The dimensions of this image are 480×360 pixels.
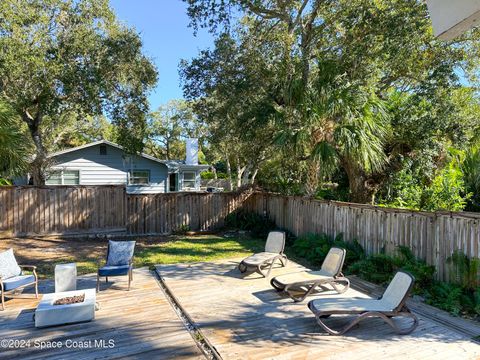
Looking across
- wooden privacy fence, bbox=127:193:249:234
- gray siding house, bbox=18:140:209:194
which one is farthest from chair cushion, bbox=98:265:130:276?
gray siding house, bbox=18:140:209:194

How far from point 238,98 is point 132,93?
5191mm

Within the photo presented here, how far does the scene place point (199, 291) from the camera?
6.76m

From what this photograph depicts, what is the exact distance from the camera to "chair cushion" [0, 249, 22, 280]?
6.40 m

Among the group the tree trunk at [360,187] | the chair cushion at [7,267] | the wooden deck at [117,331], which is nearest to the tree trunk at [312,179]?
the tree trunk at [360,187]

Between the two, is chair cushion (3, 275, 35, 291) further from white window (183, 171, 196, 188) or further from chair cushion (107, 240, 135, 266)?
white window (183, 171, 196, 188)

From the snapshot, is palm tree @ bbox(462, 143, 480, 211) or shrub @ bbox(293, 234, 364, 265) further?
palm tree @ bbox(462, 143, 480, 211)

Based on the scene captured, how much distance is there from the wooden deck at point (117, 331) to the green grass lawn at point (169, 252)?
2.41 meters

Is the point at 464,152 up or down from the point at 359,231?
up

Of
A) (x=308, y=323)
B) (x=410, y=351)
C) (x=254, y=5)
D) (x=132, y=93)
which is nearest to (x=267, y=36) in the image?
(x=254, y=5)

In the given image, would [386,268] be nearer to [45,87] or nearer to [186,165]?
[45,87]

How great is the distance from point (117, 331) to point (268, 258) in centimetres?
392

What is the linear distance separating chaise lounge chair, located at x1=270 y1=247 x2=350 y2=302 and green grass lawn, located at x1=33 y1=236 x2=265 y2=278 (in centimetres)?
359

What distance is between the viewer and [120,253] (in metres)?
7.53

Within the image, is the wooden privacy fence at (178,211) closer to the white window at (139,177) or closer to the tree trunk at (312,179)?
the tree trunk at (312,179)
